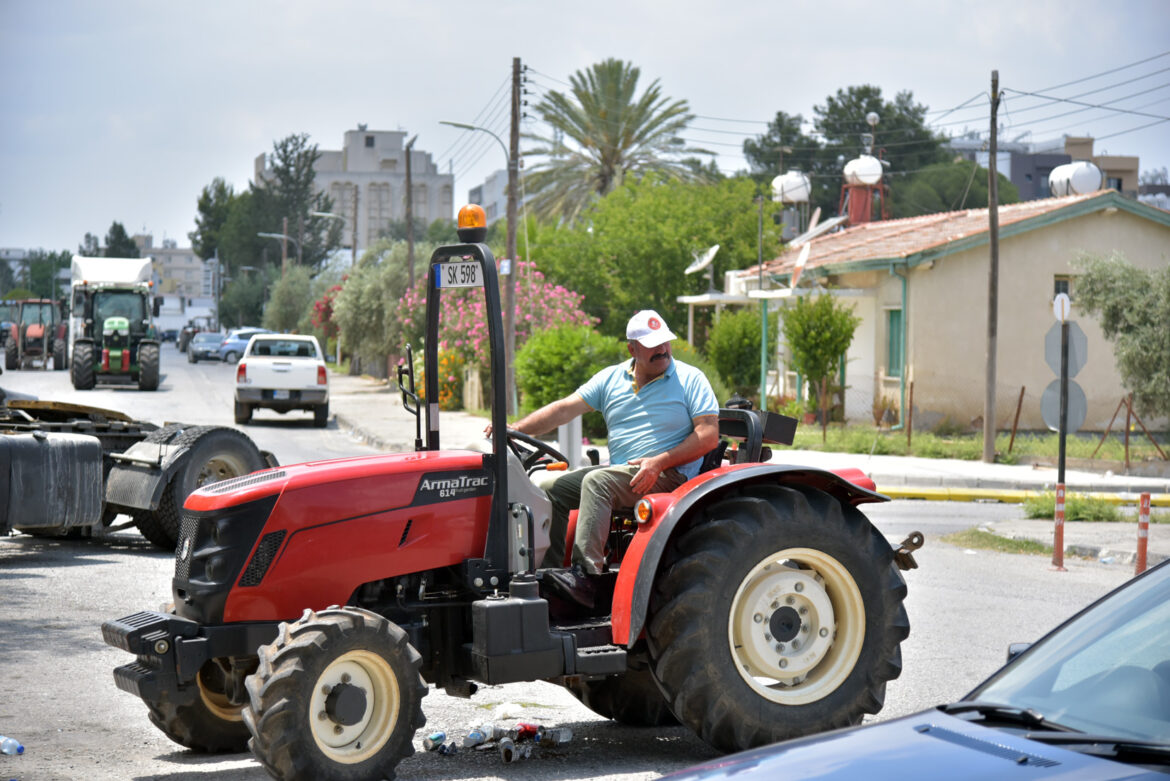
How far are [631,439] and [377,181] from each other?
148559 mm

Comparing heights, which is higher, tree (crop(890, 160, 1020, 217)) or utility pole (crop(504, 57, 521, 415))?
tree (crop(890, 160, 1020, 217))

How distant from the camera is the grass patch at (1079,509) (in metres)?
17.0

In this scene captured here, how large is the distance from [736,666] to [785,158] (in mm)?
74167

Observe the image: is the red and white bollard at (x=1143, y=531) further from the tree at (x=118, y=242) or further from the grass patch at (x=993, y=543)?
the tree at (x=118, y=242)

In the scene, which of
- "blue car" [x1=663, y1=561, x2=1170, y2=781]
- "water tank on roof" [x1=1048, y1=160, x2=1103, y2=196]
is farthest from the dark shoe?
"water tank on roof" [x1=1048, y1=160, x2=1103, y2=196]

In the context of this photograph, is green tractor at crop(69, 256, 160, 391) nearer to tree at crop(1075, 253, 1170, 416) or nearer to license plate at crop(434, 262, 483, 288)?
tree at crop(1075, 253, 1170, 416)

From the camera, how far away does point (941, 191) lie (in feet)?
228

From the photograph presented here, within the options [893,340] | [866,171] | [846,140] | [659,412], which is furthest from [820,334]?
[846,140]

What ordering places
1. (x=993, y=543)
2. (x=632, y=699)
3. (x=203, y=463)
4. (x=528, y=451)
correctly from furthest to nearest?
(x=993, y=543) → (x=203, y=463) → (x=632, y=699) → (x=528, y=451)

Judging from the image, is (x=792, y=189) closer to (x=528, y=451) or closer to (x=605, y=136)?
(x=605, y=136)

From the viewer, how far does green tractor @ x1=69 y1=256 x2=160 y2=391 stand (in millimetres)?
38188

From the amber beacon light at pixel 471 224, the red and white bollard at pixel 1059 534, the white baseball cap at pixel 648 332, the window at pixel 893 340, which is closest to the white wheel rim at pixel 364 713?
the amber beacon light at pixel 471 224

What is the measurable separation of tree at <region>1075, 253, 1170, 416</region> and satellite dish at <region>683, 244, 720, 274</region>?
Answer: 407 inches

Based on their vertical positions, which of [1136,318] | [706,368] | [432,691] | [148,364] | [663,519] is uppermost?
[1136,318]
